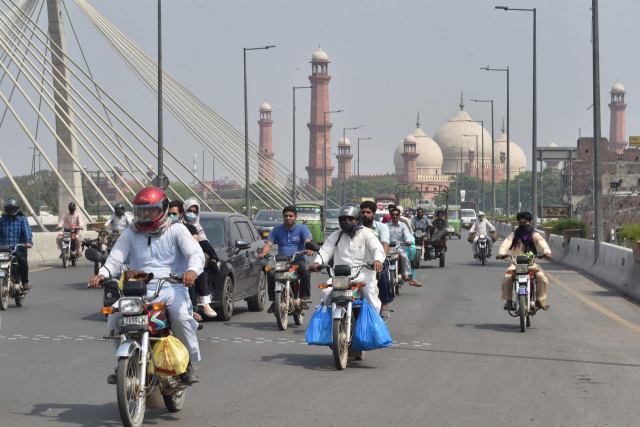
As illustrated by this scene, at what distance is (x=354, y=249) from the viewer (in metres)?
8.27

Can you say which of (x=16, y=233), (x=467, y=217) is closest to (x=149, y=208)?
(x=16, y=233)

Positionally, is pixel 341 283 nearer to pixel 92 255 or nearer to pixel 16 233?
pixel 92 255

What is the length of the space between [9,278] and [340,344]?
21.6 ft

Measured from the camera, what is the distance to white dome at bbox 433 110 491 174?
145125 mm

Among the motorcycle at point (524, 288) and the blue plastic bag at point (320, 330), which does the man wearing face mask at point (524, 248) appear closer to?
the motorcycle at point (524, 288)

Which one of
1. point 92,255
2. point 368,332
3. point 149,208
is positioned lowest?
point 368,332

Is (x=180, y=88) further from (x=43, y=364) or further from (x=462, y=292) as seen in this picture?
(x=43, y=364)

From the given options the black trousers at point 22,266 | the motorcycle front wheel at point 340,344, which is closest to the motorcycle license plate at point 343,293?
the motorcycle front wheel at point 340,344

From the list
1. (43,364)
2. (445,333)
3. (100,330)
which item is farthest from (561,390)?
(100,330)

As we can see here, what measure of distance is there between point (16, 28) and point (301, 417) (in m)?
26.6

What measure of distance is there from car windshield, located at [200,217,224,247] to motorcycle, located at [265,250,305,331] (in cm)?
144

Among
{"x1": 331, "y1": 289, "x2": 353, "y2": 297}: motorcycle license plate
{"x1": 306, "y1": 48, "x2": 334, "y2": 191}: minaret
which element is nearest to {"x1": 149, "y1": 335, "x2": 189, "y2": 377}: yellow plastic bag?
{"x1": 331, "y1": 289, "x2": 353, "y2": 297}: motorcycle license plate

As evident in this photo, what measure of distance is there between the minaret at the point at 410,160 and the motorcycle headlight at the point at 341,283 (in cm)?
13506

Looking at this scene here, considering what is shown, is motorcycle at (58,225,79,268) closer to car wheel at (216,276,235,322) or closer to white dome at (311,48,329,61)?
car wheel at (216,276,235,322)
